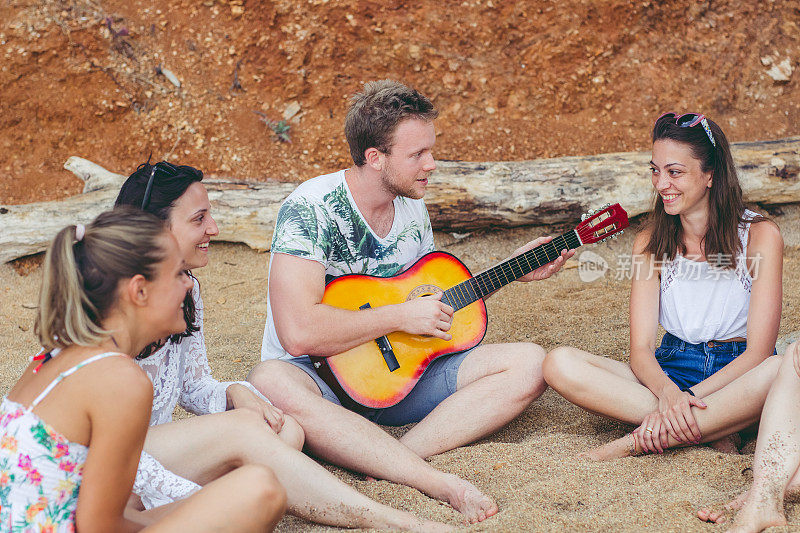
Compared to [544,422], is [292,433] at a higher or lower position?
higher

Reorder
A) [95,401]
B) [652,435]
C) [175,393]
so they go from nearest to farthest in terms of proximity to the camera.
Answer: [95,401]
[175,393]
[652,435]

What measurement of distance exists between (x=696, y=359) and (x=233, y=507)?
1964 mm

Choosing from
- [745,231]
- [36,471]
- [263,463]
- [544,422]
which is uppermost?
[745,231]

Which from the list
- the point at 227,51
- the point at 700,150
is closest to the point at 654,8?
the point at 227,51

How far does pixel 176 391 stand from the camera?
273 centimetres

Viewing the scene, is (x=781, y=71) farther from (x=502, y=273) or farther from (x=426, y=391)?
(x=426, y=391)

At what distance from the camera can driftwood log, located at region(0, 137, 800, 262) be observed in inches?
199

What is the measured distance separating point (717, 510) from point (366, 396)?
130 cm

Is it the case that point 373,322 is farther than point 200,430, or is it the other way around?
point 373,322

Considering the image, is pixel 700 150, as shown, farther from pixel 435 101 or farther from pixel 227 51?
pixel 227 51

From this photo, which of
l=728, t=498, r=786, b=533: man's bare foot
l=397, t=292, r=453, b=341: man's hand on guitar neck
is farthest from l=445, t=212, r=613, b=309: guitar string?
l=728, t=498, r=786, b=533: man's bare foot

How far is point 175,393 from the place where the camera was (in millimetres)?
2730

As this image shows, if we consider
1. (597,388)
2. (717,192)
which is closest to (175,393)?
(597,388)

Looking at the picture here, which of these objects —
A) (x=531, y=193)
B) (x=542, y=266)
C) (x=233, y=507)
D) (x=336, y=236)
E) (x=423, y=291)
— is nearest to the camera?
(x=233, y=507)
